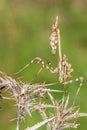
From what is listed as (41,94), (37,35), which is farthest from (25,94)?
(37,35)

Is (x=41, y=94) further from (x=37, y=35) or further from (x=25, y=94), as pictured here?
(x=37, y=35)

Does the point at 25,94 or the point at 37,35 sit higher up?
the point at 37,35

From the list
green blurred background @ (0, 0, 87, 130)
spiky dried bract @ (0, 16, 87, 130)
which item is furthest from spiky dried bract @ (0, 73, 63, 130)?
green blurred background @ (0, 0, 87, 130)

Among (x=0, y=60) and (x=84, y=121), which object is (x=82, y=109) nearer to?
(x=84, y=121)

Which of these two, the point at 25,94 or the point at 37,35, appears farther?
the point at 37,35

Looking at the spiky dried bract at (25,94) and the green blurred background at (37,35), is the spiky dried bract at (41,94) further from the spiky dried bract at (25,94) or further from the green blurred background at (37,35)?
the green blurred background at (37,35)

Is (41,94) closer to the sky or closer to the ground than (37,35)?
Result: closer to the ground

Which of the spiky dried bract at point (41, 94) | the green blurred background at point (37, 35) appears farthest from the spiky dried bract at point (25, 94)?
the green blurred background at point (37, 35)

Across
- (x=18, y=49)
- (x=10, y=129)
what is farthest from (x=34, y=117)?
(x=18, y=49)
